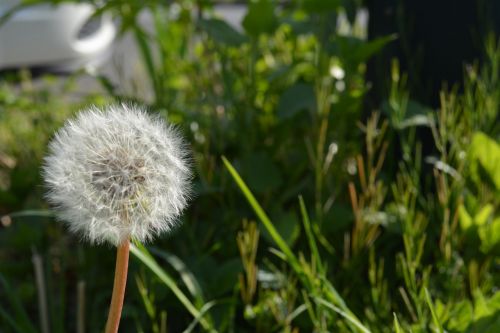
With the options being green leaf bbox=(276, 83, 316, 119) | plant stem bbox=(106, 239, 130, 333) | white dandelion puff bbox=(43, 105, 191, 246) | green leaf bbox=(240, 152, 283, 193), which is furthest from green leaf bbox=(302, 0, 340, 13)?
plant stem bbox=(106, 239, 130, 333)

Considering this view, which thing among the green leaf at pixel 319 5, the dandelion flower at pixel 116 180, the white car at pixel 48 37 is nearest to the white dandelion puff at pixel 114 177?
the dandelion flower at pixel 116 180

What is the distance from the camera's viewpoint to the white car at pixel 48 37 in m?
7.18

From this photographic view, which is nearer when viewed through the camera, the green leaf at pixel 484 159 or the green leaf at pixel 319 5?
the green leaf at pixel 484 159

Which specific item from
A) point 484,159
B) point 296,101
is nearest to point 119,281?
point 484,159

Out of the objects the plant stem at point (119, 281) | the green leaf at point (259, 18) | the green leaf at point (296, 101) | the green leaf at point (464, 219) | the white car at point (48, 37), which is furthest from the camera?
the white car at point (48, 37)

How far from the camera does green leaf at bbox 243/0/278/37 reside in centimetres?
245

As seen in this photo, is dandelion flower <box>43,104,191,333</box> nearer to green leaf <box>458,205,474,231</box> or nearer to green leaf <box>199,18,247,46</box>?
green leaf <box>458,205,474,231</box>

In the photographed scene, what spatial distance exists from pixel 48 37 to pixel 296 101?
5487mm

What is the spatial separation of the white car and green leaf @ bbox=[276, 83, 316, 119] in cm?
497

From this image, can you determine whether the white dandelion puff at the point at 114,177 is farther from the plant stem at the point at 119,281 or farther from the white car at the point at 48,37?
Result: the white car at the point at 48,37

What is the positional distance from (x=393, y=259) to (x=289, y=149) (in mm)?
604

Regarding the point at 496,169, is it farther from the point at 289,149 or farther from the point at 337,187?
the point at 289,149

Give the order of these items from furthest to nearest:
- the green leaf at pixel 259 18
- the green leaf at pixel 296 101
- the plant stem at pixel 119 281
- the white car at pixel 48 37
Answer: the white car at pixel 48 37, the green leaf at pixel 259 18, the green leaf at pixel 296 101, the plant stem at pixel 119 281

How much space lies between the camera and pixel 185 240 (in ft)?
8.03
